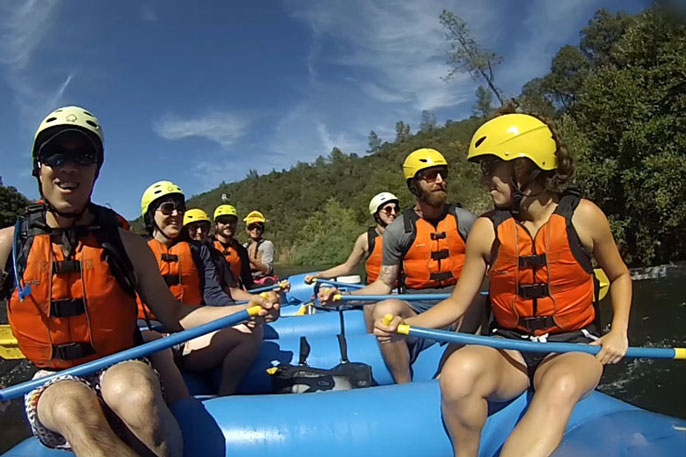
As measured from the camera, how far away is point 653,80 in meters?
12.2

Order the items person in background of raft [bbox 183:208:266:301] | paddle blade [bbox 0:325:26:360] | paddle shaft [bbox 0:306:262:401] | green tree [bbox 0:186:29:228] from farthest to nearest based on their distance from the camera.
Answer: green tree [bbox 0:186:29:228] → person in background of raft [bbox 183:208:266:301] → paddle blade [bbox 0:325:26:360] → paddle shaft [bbox 0:306:262:401]

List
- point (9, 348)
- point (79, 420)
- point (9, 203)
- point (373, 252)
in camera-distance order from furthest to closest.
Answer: point (9, 203) < point (373, 252) < point (9, 348) < point (79, 420)

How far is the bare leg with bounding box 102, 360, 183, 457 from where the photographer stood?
1.70 metres

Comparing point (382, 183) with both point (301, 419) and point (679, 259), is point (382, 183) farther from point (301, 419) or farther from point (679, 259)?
point (301, 419)

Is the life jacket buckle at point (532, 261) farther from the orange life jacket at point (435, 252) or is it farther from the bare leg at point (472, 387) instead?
the orange life jacket at point (435, 252)

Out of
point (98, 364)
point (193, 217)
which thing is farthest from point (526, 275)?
point (193, 217)

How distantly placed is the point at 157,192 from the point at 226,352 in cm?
120

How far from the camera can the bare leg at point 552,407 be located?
63.5 inches

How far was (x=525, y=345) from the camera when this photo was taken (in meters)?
1.84

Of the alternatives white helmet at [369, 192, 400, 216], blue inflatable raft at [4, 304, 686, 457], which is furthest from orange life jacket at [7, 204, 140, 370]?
white helmet at [369, 192, 400, 216]

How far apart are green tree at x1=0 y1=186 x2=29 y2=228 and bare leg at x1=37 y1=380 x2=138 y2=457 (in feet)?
63.6

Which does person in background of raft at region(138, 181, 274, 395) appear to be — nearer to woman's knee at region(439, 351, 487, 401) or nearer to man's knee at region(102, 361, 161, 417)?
man's knee at region(102, 361, 161, 417)

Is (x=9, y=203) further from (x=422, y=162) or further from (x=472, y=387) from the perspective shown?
(x=472, y=387)

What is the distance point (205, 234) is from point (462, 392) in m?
3.88
